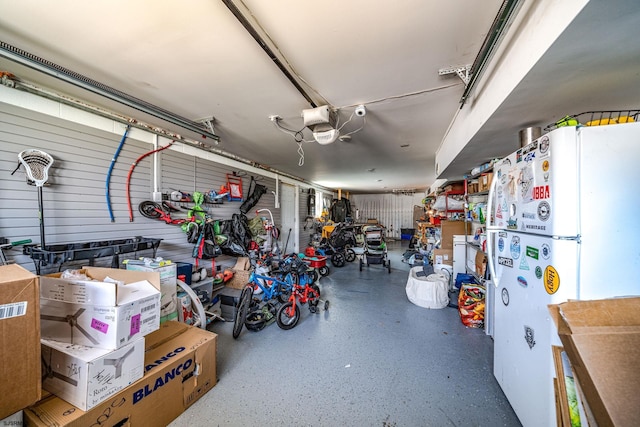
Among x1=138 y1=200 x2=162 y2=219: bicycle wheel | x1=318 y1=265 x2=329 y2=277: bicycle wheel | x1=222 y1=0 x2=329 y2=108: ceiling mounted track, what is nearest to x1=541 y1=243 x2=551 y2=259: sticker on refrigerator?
x1=222 y1=0 x2=329 y2=108: ceiling mounted track

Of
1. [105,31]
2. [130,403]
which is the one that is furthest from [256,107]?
[130,403]

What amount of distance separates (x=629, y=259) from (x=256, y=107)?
2.87 meters

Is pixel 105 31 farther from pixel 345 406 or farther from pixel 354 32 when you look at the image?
pixel 345 406

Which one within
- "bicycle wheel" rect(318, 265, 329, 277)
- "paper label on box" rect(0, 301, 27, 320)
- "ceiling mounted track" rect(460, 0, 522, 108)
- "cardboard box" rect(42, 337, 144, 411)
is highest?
"ceiling mounted track" rect(460, 0, 522, 108)

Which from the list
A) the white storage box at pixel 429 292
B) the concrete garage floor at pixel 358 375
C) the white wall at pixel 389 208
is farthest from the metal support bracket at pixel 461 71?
the white wall at pixel 389 208

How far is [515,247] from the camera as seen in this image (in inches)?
55.0

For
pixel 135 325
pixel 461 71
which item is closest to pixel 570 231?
pixel 461 71

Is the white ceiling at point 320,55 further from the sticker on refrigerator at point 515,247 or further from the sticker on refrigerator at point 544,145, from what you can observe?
the sticker on refrigerator at point 515,247

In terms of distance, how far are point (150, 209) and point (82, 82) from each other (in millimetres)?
1474

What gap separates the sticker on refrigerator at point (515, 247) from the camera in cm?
137

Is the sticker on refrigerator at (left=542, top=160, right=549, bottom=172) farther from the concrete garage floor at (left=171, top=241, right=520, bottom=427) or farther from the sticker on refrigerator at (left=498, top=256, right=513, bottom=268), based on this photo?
the concrete garage floor at (left=171, top=241, right=520, bottom=427)

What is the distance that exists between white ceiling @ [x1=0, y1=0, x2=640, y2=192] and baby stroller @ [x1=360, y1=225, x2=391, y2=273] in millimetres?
3268

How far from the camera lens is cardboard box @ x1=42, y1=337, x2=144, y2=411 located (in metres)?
1.16

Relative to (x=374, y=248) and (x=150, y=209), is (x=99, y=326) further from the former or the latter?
(x=374, y=248)
